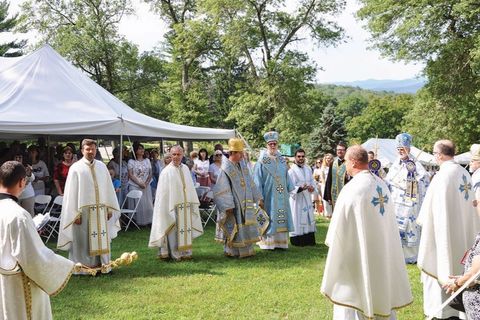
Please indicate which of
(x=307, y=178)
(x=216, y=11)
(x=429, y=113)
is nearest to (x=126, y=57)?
(x=216, y=11)

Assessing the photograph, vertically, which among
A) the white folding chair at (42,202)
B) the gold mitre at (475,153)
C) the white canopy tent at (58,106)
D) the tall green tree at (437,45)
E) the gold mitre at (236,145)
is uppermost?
the tall green tree at (437,45)

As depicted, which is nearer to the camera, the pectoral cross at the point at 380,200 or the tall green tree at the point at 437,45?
the pectoral cross at the point at 380,200

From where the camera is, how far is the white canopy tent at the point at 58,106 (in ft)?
31.1

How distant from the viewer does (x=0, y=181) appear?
3.43m

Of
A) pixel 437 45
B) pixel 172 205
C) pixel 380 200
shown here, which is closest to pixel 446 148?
pixel 380 200

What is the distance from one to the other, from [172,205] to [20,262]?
474 centimetres

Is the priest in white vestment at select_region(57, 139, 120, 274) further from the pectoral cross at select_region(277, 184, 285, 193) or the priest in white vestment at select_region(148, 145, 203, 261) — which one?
the pectoral cross at select_region(277, 184, 285, 193)

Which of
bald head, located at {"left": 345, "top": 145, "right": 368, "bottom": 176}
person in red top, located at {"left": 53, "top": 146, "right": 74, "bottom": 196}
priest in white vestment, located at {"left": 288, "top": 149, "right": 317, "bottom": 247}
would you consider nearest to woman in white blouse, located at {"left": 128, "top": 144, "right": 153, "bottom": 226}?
person in red top, located at {"left": 53, "top": 146, "right": 74, "bottom": 196}

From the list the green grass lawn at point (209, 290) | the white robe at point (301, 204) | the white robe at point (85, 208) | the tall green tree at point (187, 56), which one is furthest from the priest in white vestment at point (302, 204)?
the tall green tree at point (187, 56)

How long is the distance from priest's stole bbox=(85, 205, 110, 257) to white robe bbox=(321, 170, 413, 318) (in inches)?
153

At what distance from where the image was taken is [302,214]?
9.65 m

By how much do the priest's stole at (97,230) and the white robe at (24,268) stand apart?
3.59 meters

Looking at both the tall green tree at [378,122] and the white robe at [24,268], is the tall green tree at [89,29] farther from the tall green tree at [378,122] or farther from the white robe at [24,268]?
the tall green tree at [378,122]

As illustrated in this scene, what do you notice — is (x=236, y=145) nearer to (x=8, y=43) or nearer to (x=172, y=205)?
(x=172, y=205)
